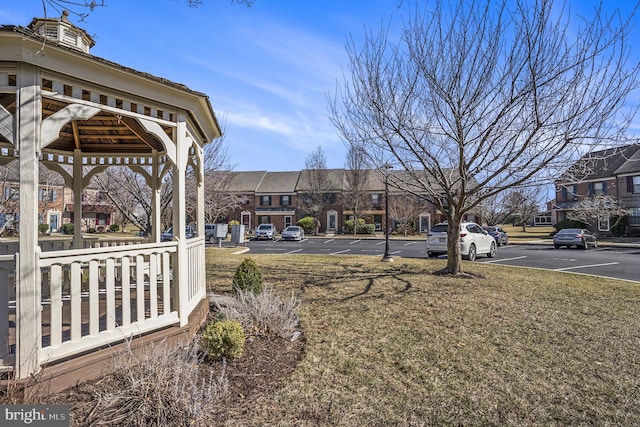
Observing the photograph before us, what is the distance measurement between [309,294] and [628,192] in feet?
120

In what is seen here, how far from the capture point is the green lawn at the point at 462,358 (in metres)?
3.47

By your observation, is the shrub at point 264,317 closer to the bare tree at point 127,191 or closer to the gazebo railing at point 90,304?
the gazebo railing at point 90,304

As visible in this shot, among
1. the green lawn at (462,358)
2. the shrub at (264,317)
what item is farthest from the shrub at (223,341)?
the shrub at (264,317)

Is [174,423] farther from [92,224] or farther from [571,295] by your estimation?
[92,224]

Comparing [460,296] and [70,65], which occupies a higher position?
[70,65]

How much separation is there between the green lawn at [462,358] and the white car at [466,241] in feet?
23.4

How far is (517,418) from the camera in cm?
339

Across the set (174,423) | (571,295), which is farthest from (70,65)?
(571,295)

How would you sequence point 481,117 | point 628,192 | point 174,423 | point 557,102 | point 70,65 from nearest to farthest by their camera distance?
point 174,423, point 70,65, point 557,102, point 481,117, point 628,192

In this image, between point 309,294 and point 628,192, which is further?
point 628,192

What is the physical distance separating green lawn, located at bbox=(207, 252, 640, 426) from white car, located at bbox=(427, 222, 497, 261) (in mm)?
7137

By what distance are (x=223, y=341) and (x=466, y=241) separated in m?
13.7

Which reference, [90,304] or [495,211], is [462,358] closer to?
[90,304]

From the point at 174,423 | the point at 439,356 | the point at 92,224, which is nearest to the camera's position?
the point at 174,423
